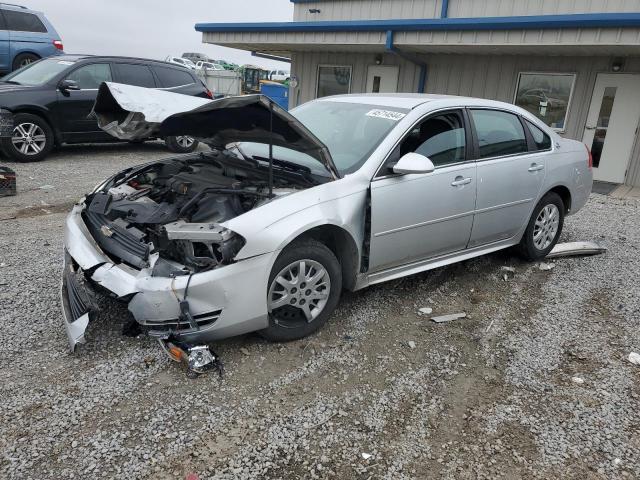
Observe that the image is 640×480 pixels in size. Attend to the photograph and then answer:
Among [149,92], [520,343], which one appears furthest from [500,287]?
[149,92]

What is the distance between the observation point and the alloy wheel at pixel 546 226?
5.19 metres

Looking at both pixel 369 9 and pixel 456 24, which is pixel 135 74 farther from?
pixel 369 9

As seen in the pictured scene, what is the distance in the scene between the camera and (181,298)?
293cm

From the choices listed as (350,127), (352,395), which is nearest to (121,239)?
(352,395)

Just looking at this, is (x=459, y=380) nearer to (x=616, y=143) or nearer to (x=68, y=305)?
(x=68, y=305)

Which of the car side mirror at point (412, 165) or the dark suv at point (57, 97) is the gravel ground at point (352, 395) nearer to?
the car side mirror at point (412, 165)

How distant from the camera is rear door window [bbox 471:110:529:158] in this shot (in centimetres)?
448

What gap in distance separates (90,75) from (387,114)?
7.35 m

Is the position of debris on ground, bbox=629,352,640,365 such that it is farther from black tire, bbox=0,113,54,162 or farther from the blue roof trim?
black tire, bbox=0,113,54,162

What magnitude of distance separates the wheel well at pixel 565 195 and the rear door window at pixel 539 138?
460 millimetres

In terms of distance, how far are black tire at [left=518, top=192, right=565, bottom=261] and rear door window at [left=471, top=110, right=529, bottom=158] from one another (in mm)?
638

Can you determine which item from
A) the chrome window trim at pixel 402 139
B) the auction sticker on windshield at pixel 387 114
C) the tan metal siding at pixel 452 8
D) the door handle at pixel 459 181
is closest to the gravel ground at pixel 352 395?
the door handle at pixel 459 181

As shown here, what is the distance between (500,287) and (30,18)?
46.2ft

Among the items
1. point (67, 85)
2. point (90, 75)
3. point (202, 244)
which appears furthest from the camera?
point (90, 75)
